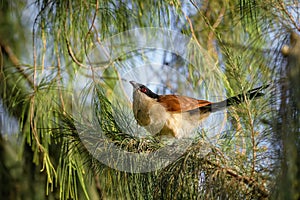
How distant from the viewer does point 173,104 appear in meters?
1.96

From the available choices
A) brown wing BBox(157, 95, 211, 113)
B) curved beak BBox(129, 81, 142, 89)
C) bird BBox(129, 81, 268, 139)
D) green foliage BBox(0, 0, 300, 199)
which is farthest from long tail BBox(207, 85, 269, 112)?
curved beak BBox(129, 81, 142, 89)

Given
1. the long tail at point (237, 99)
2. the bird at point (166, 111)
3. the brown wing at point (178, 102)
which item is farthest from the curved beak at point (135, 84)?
the long tail at point (237, 99)

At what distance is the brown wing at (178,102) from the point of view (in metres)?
1.87

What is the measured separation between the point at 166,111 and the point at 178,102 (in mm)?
74

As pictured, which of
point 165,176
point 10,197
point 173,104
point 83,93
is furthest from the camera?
point 10,197

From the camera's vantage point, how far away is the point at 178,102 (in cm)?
192

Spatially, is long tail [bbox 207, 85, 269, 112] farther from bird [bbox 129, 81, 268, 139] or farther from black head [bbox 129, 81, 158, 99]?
black head [bbox 129, 81, 158, 99]

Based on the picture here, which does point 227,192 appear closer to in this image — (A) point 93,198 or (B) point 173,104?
(B) point 173,104

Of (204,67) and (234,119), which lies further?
(204,67)

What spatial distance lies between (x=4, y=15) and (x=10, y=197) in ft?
2.63

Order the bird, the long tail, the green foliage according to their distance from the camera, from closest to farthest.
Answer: the green foliage
the long tail
the bird

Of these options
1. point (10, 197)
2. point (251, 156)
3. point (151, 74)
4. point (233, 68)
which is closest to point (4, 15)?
point (10, 197)

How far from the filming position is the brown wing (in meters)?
1.87

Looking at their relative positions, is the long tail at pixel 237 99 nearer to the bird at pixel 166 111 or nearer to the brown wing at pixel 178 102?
the bird at pixel 166 111
